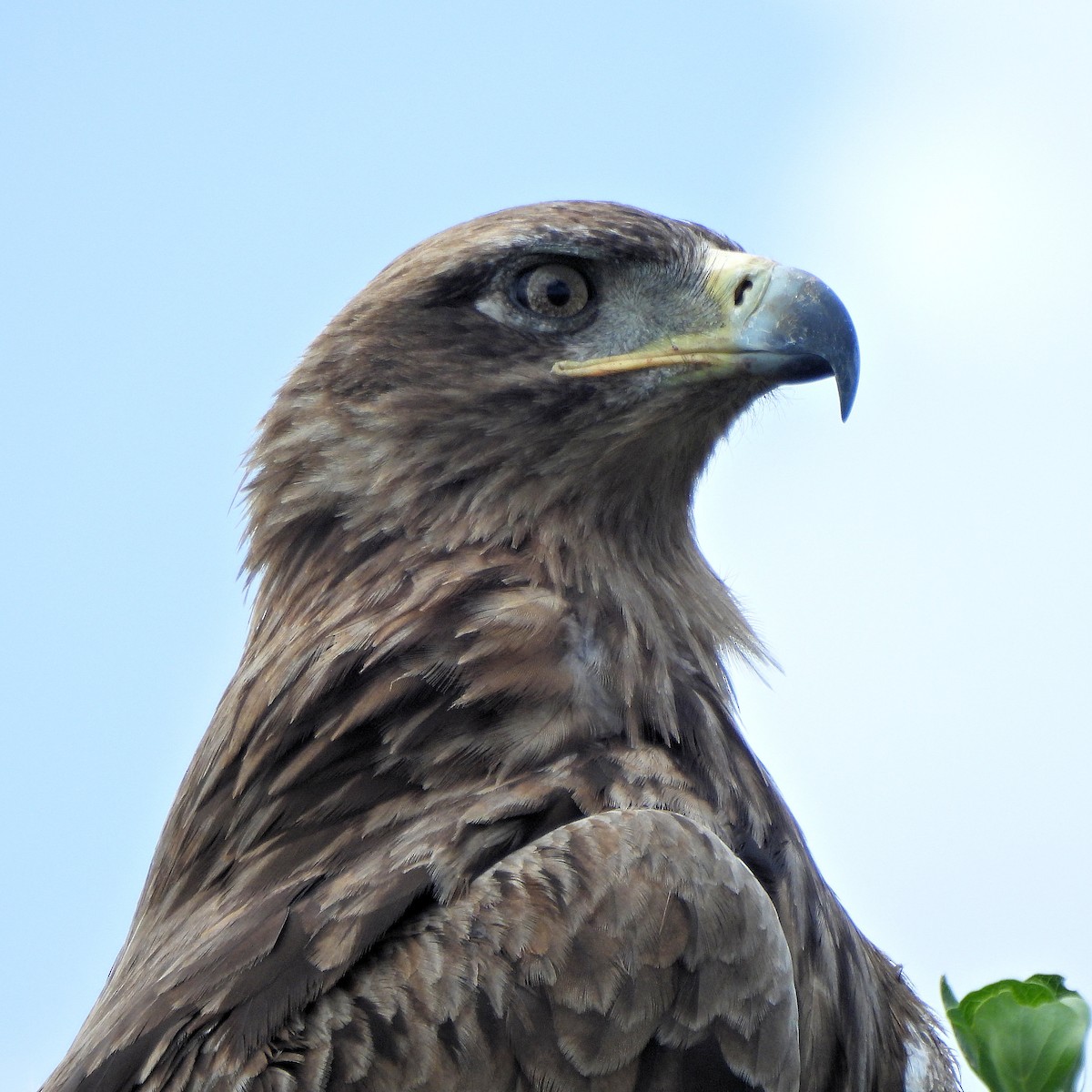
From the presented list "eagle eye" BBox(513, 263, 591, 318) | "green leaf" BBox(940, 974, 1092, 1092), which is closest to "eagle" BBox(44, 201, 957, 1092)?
"eagle eye" BBox(513, 263, 591, 318)

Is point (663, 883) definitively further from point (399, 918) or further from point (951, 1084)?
point (951, 1084)

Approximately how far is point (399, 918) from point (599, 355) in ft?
5.53

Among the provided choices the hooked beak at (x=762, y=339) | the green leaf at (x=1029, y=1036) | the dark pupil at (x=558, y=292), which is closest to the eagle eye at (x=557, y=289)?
the dark pupil at (x=558, y=292)

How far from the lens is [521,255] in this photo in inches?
166

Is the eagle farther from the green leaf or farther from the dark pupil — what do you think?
the green leaf

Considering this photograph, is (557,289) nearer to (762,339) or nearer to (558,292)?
(558,292)

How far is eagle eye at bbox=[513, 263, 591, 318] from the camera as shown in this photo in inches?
167

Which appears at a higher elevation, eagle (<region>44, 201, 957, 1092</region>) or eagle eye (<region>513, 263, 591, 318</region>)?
eagle eye (<region>513, 263, 591, 318</region>)

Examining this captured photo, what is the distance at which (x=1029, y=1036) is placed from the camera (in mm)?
2480

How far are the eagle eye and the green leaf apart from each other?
2250 mm

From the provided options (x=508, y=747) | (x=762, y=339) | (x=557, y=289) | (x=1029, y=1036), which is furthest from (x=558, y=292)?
(x=1029, y=1036)

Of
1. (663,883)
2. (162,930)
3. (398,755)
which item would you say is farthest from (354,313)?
(663,883)

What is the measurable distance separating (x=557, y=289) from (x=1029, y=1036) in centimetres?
238

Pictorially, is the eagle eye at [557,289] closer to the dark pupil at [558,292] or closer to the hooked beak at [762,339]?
the dark pupil at [558,292]
